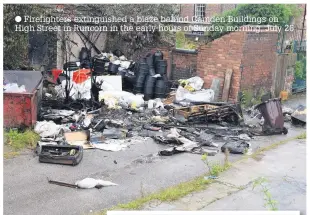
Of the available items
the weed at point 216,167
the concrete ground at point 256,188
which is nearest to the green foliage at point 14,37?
the weed at point 216,167

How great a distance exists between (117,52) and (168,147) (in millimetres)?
7810

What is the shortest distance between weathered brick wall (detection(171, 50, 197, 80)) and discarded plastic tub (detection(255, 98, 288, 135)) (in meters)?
4.06

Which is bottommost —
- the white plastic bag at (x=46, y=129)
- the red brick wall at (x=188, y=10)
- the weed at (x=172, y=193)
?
the weed at (x=172, y=193)

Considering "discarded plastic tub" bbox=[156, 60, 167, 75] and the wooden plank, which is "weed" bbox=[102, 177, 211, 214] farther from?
"discarded plastic tub" bbox=[156, 60, 167, 75]

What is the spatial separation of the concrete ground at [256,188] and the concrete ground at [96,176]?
0.67 ft

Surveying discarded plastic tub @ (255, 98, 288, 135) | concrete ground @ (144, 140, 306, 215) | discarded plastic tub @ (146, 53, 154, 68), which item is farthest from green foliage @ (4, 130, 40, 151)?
discarded plastic tub @ (146, 53, 154, 68)

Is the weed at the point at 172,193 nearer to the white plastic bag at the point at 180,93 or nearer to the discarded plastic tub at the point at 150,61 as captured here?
the white plastic bag at the point at 180,93

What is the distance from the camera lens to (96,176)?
23.8 feet

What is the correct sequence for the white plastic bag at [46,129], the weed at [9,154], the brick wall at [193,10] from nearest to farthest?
1. the weed at [9,154]
2. the white plastic bag at [46,129]
3. the brick wall at [193,10]

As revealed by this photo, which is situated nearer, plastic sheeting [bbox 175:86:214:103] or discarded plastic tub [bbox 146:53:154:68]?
plastic sheeting [bbox 175:86:214:103]

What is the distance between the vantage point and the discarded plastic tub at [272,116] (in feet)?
32.7

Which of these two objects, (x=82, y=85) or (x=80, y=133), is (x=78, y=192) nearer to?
(x=80, y=133)

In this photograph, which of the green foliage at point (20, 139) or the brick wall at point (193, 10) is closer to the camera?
the green foliage at point (20, 139)

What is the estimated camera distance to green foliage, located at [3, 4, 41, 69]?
483 inches
